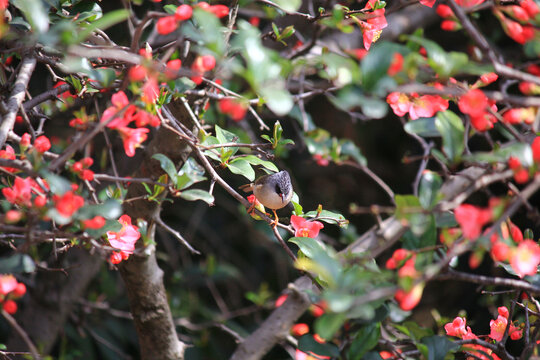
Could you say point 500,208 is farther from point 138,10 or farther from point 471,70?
point 138,10

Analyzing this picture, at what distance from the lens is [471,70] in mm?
826

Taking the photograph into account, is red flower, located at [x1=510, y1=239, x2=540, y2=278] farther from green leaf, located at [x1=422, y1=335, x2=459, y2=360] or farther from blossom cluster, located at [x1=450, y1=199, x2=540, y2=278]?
green leaf, located at [x1=422, y1=335, x2=459, y2=360]

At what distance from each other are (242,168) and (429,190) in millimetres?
490

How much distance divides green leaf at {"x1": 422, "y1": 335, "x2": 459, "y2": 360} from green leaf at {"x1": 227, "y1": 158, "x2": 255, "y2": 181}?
20.7 inches

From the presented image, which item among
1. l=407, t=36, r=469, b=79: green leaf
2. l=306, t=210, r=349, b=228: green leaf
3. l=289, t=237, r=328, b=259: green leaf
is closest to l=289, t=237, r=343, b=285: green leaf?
l=289, t=237, r=328, b=259: green leaf

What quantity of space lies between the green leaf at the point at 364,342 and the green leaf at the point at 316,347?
0.13ft

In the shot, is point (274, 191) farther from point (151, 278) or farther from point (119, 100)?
point (119, 100)

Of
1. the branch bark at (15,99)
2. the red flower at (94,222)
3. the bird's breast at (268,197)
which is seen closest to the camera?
the red flower at (94,222)

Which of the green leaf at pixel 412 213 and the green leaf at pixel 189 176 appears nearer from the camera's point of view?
the green leaf at pixel 412 213

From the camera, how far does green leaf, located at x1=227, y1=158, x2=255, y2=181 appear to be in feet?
4.06

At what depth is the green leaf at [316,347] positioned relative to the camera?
3.84 ft

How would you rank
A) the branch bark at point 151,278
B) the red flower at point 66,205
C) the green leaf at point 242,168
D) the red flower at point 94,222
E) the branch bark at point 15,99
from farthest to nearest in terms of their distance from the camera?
the branch bark at point 151,278 < the green leaf at point 242,168 < the branch bark at point 15,99 < the red flower at point 94,222 < the red flower at point 66,205

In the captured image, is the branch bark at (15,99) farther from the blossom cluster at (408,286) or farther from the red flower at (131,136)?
the blossom cluster at (408,286)

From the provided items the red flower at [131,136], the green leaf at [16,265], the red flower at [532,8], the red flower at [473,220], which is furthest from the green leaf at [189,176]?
the red flower at [532,8]
